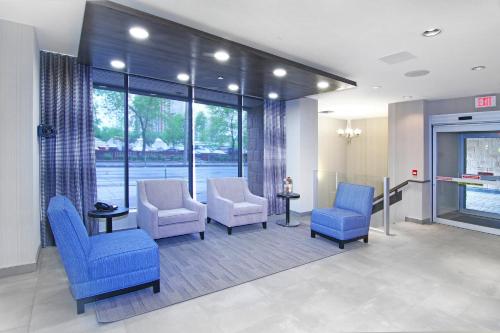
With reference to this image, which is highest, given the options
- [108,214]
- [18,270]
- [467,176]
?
[467,176]

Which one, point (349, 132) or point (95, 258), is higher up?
point (349, 132)

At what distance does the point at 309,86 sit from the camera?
511 centimetres

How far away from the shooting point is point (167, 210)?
4781 millimetres

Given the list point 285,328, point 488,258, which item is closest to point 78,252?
point 285,328

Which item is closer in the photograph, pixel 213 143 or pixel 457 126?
pixel 457 126

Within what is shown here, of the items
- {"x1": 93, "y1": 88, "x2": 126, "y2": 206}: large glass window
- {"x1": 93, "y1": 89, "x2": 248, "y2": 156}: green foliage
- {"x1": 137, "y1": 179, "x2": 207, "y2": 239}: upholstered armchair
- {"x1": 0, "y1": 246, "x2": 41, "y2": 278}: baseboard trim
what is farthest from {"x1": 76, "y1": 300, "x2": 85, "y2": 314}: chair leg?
{"x1": 93, "y1": 89, "x2": 248, "y2": 156}: green foliage

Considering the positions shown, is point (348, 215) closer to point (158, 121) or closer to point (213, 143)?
point (213, 143)

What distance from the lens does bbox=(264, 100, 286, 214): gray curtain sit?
254 inches

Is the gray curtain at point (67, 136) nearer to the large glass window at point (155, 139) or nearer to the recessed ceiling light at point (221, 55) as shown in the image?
→ the large glass window at point (155, 139)

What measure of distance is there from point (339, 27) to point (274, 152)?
381 cm

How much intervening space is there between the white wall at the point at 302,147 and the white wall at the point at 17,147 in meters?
4.88

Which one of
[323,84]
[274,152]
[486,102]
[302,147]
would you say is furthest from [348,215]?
[486,102]

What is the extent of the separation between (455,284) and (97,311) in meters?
3.78

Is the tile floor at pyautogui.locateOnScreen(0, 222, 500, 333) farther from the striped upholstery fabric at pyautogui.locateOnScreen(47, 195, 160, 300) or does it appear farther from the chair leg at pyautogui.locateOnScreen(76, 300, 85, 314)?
the striped upholstery fabric at pyautogui.locateOnScreen(47, 195, 160, 300)
